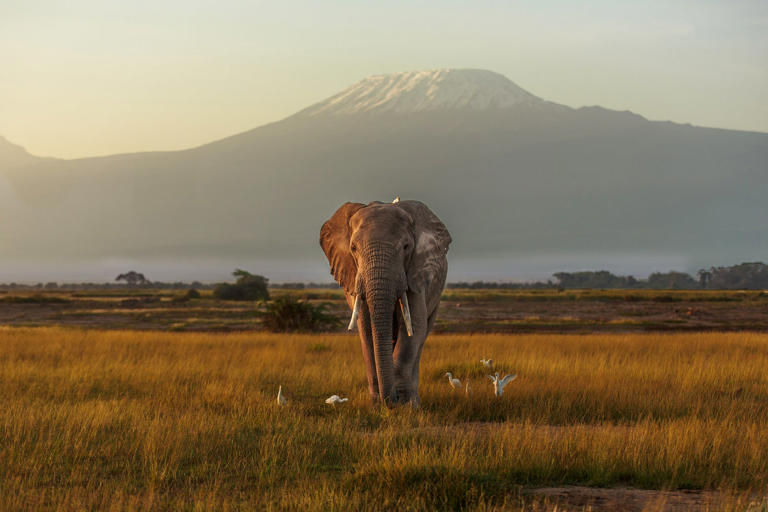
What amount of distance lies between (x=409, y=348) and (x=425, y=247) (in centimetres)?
149

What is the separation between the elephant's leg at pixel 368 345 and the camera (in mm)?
11406

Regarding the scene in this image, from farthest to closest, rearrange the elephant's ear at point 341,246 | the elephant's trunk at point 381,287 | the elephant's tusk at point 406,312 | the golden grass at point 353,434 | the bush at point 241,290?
1. the bush at point 241,290
2. the elephant's ear at point 341,246
3. the elephant's tusk at point 406,312
4. the elephant's trunk at point 381,287
5. the golden grass at point 353,434

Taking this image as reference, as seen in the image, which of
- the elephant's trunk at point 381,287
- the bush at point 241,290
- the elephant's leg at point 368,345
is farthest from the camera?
the bush at point 241,290

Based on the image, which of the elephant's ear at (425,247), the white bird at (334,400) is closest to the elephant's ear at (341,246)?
the elephant's ear at (425,247)

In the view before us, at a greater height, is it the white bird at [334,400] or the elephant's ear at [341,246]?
the elephant's ear at [341,246]

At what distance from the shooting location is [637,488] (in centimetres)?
790

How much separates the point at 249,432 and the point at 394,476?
11.1ft

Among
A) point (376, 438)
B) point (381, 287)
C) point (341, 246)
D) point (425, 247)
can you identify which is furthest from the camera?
point (341, 246)

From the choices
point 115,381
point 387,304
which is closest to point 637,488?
point 387,304

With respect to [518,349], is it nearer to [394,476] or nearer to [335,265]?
[335,265]

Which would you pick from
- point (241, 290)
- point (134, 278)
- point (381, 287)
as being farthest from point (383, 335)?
point (134, 278)

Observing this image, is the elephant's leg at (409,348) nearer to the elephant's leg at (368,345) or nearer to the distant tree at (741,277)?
the elephant's leg at (368,345)

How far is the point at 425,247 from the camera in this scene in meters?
11.6

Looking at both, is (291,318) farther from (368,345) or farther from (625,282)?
(625,282)
